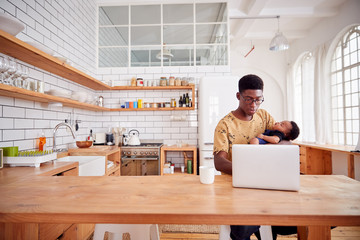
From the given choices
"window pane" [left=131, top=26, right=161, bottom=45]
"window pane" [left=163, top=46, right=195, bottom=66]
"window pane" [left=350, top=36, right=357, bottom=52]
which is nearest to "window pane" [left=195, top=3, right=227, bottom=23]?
"window pane" [left=163, top=46, right=195, bottom=66]

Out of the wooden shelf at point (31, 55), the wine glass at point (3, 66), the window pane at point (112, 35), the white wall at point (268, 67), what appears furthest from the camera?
the white wall at point (268, 67)

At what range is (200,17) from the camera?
4.36 meters

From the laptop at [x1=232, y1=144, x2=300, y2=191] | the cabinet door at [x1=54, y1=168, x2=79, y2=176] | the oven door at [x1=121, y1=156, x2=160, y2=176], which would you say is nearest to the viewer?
the laptop at [x1=232, y1=144, x2=300, y2=191]

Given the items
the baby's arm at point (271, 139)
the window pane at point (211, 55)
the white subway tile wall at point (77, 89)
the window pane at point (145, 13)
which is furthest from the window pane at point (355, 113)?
the window pane at point (145, 13)

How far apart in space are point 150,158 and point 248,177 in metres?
2.57

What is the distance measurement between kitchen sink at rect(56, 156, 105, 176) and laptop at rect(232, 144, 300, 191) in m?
1.87

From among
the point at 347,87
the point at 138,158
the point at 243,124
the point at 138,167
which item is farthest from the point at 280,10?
the point at 138,167

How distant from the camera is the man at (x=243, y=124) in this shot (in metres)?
1.32

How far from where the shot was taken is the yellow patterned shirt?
1407 millimetres

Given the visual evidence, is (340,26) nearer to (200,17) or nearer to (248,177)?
(200,17)

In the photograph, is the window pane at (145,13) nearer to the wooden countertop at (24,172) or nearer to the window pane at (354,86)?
the wooden countertop at (24,172)

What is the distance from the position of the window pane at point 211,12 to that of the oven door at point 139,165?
10.9ft

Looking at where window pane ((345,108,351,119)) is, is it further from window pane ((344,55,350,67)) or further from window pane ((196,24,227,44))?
window pane ((196,24,227,44))

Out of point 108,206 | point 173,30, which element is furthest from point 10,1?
point 173,30
